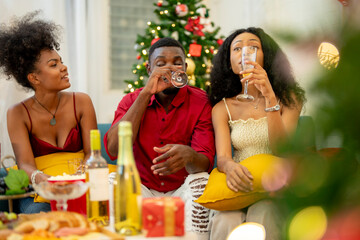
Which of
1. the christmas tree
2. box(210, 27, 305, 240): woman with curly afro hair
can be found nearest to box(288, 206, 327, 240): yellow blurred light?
box(210, 27, 305, 240): woman with curly afro hair

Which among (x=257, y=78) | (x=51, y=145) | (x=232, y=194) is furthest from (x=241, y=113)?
(x=51, y=145)

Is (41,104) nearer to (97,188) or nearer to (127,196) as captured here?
(97,188)

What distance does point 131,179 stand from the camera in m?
1.07

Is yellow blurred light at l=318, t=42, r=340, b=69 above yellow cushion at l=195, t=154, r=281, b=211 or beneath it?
above

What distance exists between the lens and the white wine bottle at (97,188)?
1.19 meters

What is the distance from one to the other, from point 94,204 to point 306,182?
3.24 ft

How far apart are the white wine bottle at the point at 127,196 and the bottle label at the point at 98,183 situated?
0.13m

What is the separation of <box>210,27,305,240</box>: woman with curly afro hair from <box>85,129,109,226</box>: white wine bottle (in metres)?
0.62

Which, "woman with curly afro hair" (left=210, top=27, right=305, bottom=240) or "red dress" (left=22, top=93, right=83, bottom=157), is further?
"red dress" (left=22, top=93, right=83, bottom=157)

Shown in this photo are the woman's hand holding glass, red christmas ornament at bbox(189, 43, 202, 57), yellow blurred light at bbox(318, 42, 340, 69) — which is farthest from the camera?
red christmas ornament at bbox(189, 43, 202, 57)

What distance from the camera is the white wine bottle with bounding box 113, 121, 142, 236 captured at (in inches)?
42.0

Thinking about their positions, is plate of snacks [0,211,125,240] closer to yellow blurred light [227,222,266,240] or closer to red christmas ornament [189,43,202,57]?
yellow blurred light [227,222,266,240]

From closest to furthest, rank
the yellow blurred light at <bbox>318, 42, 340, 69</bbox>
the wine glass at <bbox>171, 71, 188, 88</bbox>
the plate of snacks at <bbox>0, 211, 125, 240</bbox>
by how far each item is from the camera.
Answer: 1. the yellow blurred light at <bbox>318, 42, 340, 69</bbox>
2. the plate of snacks at <bbox>0, 211, 125, 240</bbox>
3. the wine glass at <bbox>171, 71, 188, 88</bbox>

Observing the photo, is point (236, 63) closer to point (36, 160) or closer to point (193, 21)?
point (36, 160)
